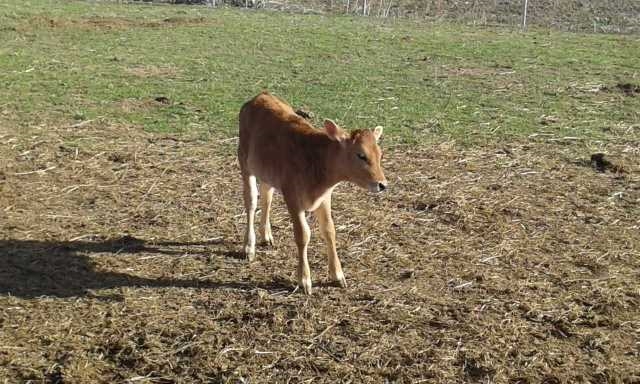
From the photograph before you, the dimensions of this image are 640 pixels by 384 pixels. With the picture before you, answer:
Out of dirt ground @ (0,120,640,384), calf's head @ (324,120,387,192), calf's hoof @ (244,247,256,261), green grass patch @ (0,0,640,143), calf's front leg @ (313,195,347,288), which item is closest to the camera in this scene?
dirt ground @ (0,120,640,384)

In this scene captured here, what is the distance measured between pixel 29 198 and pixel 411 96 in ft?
22.6

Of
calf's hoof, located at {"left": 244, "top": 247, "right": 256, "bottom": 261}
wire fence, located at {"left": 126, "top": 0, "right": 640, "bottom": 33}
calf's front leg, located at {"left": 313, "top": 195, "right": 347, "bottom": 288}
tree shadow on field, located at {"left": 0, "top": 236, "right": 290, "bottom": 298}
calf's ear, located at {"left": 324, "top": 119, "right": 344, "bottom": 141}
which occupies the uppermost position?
wire fence, located at {"left": 126, "top": 0, "right": 640, "bottom": 33}

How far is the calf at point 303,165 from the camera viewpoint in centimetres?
574

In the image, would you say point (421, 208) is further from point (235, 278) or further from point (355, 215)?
point (235, 278)

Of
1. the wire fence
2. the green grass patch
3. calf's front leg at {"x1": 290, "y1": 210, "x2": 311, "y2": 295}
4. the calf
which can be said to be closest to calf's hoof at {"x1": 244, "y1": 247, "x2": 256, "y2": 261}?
the calf

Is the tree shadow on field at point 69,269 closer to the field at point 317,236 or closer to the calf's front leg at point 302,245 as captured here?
the field at point 317,236

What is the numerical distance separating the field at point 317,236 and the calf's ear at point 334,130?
1241 millimetres

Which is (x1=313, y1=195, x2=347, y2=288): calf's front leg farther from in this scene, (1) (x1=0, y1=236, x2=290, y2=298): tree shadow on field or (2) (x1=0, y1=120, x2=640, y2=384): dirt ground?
(1) (x1=0, y1=236, x2=290, y2=298): tree shadow on field

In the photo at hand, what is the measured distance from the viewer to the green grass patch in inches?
436

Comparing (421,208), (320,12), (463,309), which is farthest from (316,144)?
(320,12)

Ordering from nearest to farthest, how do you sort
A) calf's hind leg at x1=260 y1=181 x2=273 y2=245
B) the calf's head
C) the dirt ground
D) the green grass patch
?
the dirt ground
the calf's head
calf's hind leg at x1=260 y1=181 x2=273 y2=245
the green grass patch

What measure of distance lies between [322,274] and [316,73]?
861cm

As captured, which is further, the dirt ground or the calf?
the calf

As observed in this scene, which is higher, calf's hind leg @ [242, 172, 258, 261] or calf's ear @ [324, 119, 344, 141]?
calf's ear @ [324, 119, 344, 141]
